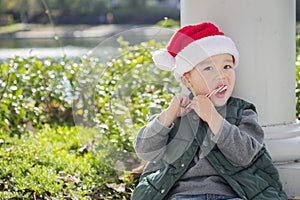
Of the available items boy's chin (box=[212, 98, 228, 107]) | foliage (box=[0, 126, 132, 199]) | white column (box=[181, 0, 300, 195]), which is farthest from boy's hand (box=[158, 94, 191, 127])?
foliage (box=[0, 126, 132, 199])

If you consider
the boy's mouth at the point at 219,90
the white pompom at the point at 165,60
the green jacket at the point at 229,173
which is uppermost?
the white pompom at the point at 165,60

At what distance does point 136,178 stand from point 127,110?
33cm

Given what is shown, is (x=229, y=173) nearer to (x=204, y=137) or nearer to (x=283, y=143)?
(x=204, y=137)

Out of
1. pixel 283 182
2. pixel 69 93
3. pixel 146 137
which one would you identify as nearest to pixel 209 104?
pixel 146 137

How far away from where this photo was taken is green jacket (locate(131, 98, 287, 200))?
2672mm

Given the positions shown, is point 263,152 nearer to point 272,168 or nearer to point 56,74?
point 272,168

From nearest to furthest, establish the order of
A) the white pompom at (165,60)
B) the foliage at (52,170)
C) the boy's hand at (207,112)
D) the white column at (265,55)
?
1. the boy's hand at (207,112)
2. the white pompom at (165,60)
3. the white column at (265,55)
4. the foliage at (52,170)

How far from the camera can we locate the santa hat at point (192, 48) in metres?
2.70

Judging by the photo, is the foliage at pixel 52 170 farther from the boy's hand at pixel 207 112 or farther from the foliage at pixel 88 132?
the boy's hand at pixel 207 112

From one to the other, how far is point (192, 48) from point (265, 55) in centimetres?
49

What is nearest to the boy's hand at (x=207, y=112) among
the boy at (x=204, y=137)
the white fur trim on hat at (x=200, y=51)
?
the boy at (x=204, y=137)

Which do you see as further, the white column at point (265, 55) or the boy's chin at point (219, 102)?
the white column at point (265, 55)

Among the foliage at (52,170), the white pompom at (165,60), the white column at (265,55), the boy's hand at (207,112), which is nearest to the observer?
the boy's hand at (207,112)

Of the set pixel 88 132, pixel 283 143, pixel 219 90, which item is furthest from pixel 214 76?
pixel 88 132
